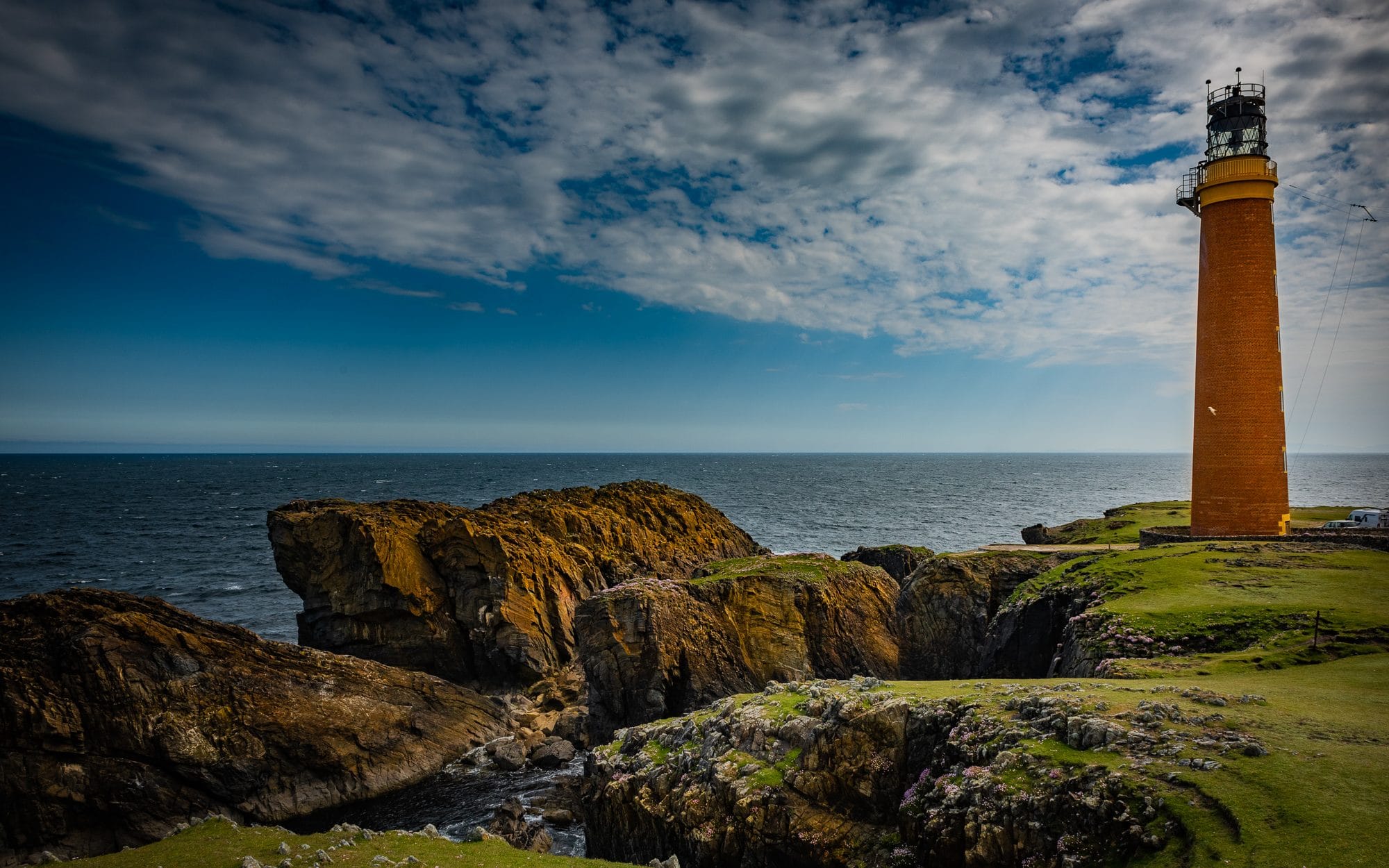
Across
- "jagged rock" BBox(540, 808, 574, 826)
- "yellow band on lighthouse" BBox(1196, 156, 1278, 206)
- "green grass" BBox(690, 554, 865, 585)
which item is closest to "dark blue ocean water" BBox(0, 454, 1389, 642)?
"green grass" BBox(690, 554, 865, 585)

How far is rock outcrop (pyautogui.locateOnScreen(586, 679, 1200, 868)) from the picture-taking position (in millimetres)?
13562

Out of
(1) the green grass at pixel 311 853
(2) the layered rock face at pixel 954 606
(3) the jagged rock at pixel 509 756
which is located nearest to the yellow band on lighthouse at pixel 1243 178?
(2) the layered rock face at pixel 954 606

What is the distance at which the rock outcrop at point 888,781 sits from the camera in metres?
13.6

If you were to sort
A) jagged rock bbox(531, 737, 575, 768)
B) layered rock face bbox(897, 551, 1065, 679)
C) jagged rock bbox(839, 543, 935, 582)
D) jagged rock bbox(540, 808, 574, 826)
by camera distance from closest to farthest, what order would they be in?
jagged rock bbox(540, 808, 574, 826) < jagged rock bbox(531, 737, 575, 768) < layered rock face bbox(897, 551, 1065, 679) < jagged rock bbox(839, 543, 935, 582)

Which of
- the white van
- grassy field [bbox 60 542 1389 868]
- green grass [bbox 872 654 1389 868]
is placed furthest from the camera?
the white van

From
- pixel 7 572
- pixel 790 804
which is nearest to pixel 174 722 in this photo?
pixel 790 804

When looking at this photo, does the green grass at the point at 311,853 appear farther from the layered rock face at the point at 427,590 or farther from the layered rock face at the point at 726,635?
the layered rock face at the point at 427,590

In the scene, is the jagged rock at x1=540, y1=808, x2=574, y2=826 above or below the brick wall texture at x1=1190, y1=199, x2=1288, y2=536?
below

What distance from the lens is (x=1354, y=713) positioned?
14906 mm

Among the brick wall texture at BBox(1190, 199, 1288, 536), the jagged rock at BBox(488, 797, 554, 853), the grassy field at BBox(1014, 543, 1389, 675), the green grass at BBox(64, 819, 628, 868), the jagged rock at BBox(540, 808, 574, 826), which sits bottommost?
the jagged rock at BBox(540, 808, 574, 826)

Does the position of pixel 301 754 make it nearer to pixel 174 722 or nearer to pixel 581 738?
pixel 174 722

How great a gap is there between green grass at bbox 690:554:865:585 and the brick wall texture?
18520 mm

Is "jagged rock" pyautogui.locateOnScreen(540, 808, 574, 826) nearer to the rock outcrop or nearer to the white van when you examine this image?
the rock outcrop

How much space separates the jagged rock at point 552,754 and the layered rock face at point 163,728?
3.65m
